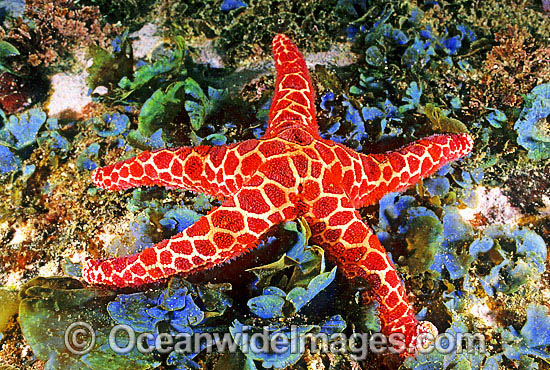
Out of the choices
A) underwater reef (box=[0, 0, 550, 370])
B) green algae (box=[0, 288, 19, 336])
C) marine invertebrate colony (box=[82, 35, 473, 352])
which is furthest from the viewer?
green algae (box=[0, 288, 19, 336])

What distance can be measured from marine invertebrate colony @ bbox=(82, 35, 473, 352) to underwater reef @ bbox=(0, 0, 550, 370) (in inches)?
8.2

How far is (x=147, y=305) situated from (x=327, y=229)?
6.17ft

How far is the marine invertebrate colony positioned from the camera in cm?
349

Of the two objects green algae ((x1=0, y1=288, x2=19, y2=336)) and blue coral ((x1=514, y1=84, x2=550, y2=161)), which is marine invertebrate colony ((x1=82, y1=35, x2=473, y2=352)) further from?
blue coral ((x1=514, y1=84, x2=550, y2=161))

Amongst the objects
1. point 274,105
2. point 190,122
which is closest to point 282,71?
point 274,105

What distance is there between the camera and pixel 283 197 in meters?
3.52

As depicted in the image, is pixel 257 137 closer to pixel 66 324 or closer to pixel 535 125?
pixel 66 324

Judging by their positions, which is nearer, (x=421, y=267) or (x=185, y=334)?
(x=185, y=334)

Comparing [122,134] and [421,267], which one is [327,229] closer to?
[421,267]

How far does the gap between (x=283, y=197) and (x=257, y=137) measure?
154 centimetres

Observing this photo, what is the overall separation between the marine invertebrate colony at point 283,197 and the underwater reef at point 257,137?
0.21 metres

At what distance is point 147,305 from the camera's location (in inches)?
144

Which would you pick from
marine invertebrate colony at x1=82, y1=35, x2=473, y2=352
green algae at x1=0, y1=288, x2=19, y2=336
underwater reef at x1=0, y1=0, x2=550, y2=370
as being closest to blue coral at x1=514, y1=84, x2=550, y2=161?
underwater reef at x1=0, y1=0, x2=550, y2=370

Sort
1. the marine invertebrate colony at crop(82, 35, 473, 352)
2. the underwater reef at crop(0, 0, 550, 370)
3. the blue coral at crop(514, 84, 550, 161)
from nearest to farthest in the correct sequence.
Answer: the marine invertebrate colony at crop(82, 35, 473, 352), the underwater reef at crop(0, 0, 550, 370), the blue coral at crop(514, 84, 550, 161)
